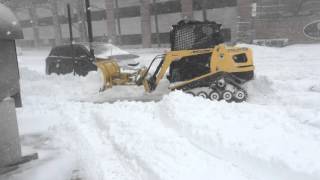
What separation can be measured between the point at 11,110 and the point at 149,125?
2.52 m

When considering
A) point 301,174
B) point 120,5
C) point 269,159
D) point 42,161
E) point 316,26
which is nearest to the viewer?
point 301,174

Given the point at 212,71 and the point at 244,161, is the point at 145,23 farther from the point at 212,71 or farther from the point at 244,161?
the point at 244,161

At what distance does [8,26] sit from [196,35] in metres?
6.14

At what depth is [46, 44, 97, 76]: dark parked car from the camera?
1595 cm

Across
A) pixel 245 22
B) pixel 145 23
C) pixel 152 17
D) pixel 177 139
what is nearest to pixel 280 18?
pixel 245 22

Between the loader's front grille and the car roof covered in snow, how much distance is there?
5.78m

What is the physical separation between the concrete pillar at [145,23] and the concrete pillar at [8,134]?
93.0 ft

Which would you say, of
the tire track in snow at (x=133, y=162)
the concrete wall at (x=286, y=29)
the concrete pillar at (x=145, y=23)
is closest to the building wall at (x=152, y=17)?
the concrete pillar at (x=145, y=23)

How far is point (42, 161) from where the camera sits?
681cm

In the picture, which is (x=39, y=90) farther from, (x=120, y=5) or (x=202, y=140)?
(x=120, y=5)

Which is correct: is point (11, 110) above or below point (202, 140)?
above

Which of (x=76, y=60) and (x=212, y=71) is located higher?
(x=76, y=60)

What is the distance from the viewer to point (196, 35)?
35.9 ft

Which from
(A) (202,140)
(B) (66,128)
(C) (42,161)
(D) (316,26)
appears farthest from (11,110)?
(D) (316,26)
